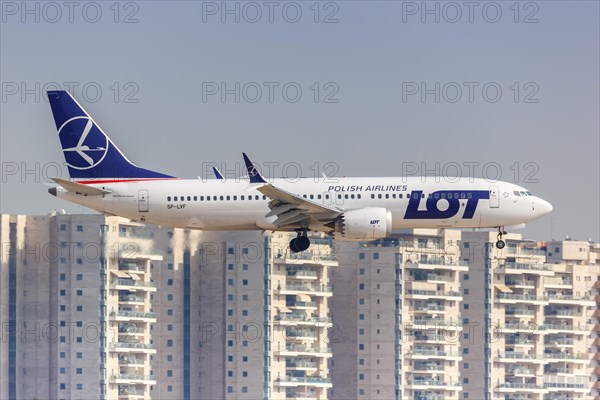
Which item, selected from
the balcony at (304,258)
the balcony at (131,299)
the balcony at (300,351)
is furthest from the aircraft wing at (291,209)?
the balcony at (131,299)

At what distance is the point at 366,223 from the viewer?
77062 millimetres

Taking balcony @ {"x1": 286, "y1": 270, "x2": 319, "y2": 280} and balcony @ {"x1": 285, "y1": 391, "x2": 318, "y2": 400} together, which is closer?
balcony @ {"x1": 285, "y1": 391, "x2": 318, "y2": 400}

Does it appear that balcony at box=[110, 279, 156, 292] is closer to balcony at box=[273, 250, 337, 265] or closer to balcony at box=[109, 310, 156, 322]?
balcony at box=[109, 310, 156, 322]

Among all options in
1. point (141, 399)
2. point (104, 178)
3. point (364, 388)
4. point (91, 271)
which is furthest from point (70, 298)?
point (104, 178)

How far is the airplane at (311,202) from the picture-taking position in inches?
3071

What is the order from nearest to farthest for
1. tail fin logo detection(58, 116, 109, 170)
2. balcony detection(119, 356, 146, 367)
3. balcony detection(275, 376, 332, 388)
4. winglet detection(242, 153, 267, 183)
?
winglet detection(242, 153, 267, 183) < tail fin logo detection(58, 116, 109, 170) < balcony detection(275, 376, 332, 388) < balcony detection(119, 356, 146, 367)

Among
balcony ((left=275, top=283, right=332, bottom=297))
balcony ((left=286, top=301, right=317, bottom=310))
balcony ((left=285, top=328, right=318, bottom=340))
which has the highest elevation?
balcony ((left=275, top=283, right=332, bottom=297))

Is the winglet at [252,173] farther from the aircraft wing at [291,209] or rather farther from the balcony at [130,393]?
the balcony at [130,393]

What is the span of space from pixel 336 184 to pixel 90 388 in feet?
374

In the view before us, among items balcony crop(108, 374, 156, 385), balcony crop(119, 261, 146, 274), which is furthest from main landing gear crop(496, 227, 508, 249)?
balcony crop(119, 261, 146, 274)

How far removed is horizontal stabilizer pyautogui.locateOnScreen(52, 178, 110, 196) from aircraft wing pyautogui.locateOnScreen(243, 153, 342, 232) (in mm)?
9045

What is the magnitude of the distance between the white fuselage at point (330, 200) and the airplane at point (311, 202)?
0.19 ft

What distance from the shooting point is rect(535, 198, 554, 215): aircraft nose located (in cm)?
8131

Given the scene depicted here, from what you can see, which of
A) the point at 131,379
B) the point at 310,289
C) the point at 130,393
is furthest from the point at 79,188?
the point at 310,289
